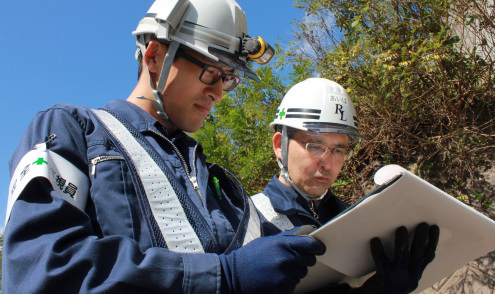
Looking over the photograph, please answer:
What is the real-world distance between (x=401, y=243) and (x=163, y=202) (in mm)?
990

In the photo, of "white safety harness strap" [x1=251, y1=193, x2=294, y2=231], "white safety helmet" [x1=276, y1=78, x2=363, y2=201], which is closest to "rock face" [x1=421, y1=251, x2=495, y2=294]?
"white safety helmet" [x1=276, y1=78, x2=363, y2=201]

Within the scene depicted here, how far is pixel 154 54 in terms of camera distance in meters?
1.71

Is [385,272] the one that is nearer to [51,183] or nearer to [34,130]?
[51,183]

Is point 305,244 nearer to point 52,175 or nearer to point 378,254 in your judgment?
point 378,254

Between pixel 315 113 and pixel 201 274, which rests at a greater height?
pixel 315 113

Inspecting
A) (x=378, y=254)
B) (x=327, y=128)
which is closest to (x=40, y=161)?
(x=378, y=254)

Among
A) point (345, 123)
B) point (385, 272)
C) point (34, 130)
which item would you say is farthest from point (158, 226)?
point (345, 123)

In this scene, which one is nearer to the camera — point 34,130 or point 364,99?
point 34,130

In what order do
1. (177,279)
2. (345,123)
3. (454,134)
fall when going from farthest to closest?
(454,134) < (345,123) < (177,279)

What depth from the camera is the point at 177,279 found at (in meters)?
1.03

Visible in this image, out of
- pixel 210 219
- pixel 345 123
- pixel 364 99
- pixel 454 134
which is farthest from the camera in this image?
pixel 364 99

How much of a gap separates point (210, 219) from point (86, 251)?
0.46 metres

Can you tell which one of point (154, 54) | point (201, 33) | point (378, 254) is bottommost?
point (378, 254)

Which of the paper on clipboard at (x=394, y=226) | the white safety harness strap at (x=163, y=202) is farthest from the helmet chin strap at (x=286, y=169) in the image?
the white safety harness strap at (x=163, y=202)
